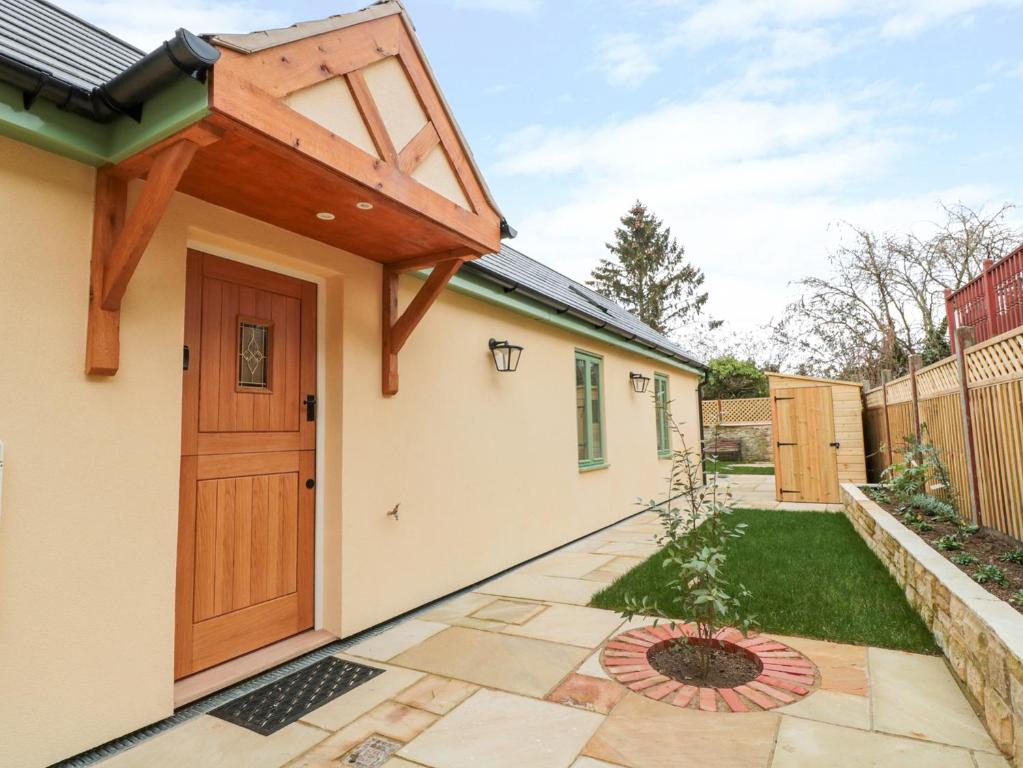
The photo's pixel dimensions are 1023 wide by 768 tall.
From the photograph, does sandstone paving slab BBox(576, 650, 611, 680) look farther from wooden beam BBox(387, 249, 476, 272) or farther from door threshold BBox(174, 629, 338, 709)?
wooden beam BBox(387, 249, 476, 272)

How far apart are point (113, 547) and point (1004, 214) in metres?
18.5

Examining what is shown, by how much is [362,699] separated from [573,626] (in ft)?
4.86

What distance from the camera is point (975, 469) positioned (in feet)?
13.6

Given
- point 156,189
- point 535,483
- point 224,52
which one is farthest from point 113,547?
point 535,483

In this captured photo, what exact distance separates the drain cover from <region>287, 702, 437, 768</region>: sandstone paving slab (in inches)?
1.0

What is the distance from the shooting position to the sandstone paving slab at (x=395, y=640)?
10.5 feet

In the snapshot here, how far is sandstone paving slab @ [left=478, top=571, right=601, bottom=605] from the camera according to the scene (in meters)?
4.27

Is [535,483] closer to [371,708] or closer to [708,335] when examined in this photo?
[371,708]

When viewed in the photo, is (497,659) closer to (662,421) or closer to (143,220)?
(143,220)

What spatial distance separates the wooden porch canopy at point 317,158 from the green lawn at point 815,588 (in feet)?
9.79

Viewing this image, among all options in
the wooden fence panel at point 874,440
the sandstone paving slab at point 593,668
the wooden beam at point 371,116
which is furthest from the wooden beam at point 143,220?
the wooden fence panel at point 874,440

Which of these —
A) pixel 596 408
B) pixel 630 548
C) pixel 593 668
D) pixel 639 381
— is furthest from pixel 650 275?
pixel 593 668

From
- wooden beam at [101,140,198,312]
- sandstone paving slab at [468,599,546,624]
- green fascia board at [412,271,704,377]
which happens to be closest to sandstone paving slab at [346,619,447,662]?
sandstone paving slab at [468,599,546,624]

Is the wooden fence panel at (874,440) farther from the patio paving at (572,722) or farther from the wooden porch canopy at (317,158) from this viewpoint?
the wooden porch canopy at (317,158)
